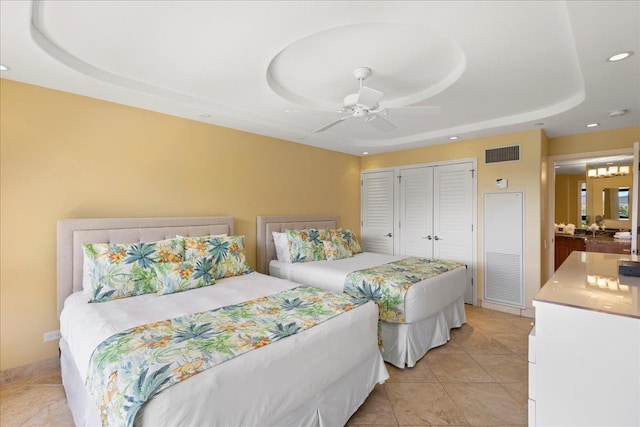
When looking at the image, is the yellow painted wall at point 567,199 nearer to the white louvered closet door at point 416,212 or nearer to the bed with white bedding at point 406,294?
the white louvered closet door at point 416,212

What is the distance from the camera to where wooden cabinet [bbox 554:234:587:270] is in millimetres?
5106

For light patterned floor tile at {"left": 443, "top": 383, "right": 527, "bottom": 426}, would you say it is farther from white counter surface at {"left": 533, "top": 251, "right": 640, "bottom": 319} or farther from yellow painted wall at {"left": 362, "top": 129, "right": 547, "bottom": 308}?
yellow painted wall at {"left": 362, "top": 129, "right": 547, "bottom": 308}

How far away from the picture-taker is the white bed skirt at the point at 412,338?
2719 millimetres

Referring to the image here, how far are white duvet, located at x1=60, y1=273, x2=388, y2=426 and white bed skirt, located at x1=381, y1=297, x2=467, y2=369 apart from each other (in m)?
0.53

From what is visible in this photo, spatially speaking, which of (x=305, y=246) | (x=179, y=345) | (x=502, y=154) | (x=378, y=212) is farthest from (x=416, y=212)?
(x=179, y=345)

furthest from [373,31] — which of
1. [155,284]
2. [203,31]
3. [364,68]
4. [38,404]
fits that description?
[38,404]

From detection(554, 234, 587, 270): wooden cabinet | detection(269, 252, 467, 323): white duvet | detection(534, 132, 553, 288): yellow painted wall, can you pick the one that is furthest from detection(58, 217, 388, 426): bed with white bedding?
detection(554, 234, 587, 270): wooden cabinet

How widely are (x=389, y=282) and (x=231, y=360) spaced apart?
1785 millimetres

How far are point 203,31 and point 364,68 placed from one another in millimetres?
1254

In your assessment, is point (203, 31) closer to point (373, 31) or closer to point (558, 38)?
point (373, 31)

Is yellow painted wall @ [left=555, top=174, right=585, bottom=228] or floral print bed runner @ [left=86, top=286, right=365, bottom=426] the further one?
yellow painted wall @ [left=555, top=174, right=585, bottom=228]

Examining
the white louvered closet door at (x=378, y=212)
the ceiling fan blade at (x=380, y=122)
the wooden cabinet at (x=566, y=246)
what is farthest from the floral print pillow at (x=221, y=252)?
the wooden cabinet at (x=566, y=246)

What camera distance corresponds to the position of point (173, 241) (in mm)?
2824

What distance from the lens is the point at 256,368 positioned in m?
1.43
